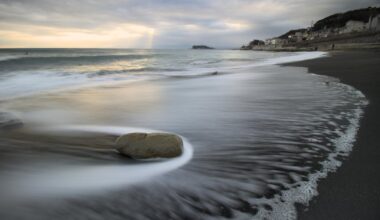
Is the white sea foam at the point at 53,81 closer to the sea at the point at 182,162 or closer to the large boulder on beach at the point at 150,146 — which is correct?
the sea at the point at 182,162

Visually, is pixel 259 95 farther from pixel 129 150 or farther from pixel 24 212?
pixel 24 212

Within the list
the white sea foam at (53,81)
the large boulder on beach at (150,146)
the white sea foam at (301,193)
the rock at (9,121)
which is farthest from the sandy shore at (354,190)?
the white sea foam at (53,81)

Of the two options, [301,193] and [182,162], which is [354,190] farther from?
[182,162]

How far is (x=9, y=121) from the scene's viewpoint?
6484 mm

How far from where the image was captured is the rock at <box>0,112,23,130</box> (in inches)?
239

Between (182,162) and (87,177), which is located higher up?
(182,162)

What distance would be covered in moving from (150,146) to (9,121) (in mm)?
3972

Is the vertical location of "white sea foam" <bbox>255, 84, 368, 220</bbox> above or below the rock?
above

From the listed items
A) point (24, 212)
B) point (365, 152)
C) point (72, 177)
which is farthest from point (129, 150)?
point (365, 152)

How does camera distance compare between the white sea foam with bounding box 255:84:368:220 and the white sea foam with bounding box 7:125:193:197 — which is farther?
the white sea foam with bounding box 7:125:193:197

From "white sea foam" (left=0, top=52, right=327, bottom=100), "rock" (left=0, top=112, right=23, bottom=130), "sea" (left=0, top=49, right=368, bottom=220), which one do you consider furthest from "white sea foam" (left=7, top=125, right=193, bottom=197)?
"white sea foam" (left=0, top=52, right=327, bottom=100)

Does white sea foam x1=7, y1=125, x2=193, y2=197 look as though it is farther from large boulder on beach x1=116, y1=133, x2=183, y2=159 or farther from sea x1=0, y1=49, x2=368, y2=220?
large boulder on beach x1=116, y1=133, x2=183, y2=159

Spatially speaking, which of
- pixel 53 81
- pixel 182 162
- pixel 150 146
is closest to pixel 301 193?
pixel 182 162

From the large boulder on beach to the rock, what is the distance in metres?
2.99
